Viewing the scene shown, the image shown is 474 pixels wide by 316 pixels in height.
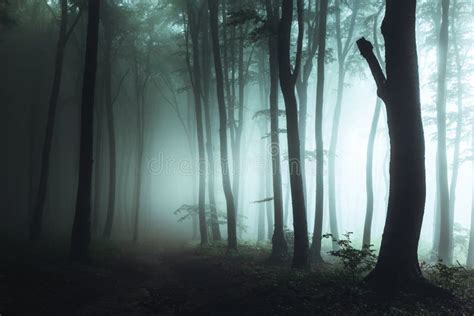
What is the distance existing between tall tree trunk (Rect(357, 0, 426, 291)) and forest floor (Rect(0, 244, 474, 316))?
24.4 inches

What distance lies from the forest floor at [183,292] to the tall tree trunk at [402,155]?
619 mm

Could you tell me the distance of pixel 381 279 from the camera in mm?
6754

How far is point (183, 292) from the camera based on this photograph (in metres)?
8.59

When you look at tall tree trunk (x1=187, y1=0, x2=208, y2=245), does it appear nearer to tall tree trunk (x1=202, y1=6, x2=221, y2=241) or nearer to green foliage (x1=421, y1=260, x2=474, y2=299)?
tall tree trunk (x1=202, y1=6, x2=221, y2=241)

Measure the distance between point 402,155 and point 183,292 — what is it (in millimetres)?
5953

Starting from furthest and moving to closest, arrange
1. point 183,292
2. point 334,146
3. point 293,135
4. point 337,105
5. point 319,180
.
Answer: point 334,146
point 337,105
point 319,180
point 293,135
point 183,292

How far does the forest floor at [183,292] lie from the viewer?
6.07m

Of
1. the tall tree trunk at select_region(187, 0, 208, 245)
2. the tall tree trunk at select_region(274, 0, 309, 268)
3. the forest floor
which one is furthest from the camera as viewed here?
the tall tree trunk at select_region(187, 0, 208, 245)

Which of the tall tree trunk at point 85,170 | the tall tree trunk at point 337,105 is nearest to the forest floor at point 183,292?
the tall tree trunk at point 85,170

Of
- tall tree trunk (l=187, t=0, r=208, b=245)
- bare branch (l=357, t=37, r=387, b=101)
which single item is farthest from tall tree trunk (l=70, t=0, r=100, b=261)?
bare branch (l=357, t=37, r=387, b=101)

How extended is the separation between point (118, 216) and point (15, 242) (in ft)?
72.6

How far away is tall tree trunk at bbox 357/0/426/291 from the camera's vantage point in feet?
22.2

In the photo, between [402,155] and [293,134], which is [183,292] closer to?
[293,134]

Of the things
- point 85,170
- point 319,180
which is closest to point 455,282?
point 319,180
